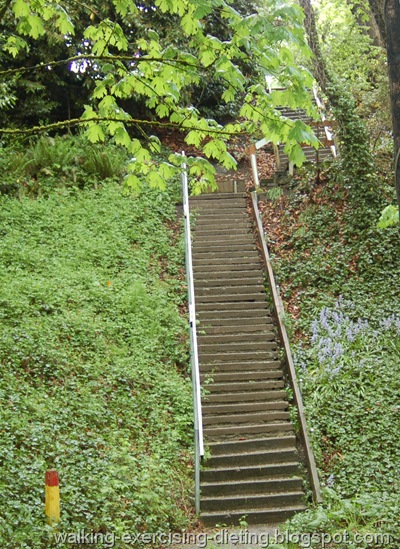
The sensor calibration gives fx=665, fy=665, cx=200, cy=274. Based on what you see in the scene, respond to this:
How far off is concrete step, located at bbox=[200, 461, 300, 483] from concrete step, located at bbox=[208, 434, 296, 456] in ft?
1.22

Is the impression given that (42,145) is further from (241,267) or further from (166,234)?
(241,267)

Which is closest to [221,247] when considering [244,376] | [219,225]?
[219,225]

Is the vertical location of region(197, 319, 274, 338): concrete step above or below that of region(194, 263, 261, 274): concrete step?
below

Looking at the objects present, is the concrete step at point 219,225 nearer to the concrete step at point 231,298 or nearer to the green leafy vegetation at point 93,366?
the green leafy vegetation at point 93,366

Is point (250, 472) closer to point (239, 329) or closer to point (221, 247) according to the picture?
point (239, 329)

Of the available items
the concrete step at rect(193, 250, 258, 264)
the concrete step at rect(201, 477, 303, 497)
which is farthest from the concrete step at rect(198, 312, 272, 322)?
the concrete step at rect(201, 477, 303, 497)

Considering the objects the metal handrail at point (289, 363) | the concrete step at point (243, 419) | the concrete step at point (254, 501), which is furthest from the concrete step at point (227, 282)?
the concrete step at point (254, 501)

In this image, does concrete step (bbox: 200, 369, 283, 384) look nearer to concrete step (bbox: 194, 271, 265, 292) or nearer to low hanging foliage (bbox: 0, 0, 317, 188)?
concrete step (bbox: 194, 271, 265, 292)

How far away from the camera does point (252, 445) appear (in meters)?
10.2

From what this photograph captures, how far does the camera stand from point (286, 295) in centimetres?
1404

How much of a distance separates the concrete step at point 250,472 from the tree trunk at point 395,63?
237 inches

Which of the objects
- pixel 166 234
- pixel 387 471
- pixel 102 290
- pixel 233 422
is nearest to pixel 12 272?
pixel 102 290

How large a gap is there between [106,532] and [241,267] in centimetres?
825

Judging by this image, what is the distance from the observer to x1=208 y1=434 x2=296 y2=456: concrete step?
10180mm
